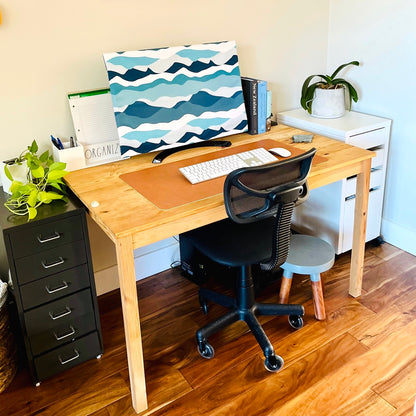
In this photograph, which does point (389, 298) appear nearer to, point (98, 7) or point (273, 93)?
point (273, 93)

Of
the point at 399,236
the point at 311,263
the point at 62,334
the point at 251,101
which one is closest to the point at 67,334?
the point at 62,334

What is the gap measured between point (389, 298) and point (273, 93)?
1247mm

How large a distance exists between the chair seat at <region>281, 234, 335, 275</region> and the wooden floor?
261 mm

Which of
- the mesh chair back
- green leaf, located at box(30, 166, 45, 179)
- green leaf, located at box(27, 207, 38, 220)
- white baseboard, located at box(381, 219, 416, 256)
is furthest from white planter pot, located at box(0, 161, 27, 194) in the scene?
white baseboard, located at box(381, 219, 416, 256)

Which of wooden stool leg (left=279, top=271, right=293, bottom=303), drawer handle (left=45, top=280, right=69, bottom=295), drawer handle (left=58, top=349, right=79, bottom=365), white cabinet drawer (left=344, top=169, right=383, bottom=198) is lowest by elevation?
drawer handle (left=58, top=349, right=79, bottom=365)

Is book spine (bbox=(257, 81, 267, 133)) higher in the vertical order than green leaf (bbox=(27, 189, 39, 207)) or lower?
higher

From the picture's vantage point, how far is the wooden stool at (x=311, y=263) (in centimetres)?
218

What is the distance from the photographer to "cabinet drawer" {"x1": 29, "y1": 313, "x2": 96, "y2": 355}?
1886mm

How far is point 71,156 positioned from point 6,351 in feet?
2.66

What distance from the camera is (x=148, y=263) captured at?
2.60 metres

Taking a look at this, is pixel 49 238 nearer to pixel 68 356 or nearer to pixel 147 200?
pixel 147 200

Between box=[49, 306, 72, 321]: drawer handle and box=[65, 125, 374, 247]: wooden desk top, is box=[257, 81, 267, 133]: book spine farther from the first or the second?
box=[49, 306, 72, 321]: drawer handle

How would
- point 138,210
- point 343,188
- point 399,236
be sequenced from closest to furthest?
point 138,210
point 343,188
point 399,236

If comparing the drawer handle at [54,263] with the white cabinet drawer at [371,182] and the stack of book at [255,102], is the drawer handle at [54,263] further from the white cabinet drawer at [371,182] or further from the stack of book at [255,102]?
the white cabinet drawer at [371,182]
